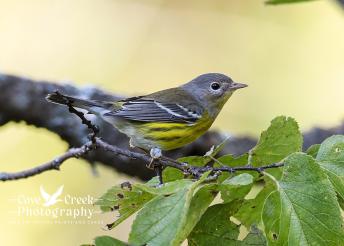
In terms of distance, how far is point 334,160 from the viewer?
1.89m

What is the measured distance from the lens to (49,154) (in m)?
5.16

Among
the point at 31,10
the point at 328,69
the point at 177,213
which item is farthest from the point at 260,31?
the point at 177,213

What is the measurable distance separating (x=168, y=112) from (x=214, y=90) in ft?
1.42

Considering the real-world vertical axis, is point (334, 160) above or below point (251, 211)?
above

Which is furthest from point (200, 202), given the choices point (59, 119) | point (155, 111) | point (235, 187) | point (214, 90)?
point (214, 90)

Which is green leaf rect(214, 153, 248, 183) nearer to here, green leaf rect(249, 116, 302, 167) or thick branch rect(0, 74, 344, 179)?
green leaf rect(249, 116, 302, 167)

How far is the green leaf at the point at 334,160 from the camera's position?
6.10 feet

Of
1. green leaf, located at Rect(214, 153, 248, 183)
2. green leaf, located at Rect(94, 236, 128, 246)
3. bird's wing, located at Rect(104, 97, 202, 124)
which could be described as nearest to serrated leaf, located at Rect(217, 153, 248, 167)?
green leaf, located at Rect(214, 153, 248, 183)

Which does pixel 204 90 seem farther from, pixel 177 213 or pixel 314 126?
→ pixel 177 213

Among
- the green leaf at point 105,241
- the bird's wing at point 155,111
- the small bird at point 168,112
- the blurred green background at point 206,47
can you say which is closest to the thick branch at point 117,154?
the green leaf at point 105,241

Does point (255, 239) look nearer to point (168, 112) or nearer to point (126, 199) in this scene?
point (126, 199)

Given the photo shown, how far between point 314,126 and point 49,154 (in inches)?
86.3

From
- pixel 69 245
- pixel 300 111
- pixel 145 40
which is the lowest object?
pixel 69 245

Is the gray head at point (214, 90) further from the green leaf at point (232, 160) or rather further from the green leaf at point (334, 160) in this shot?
the green leaf at point (334, 160)
